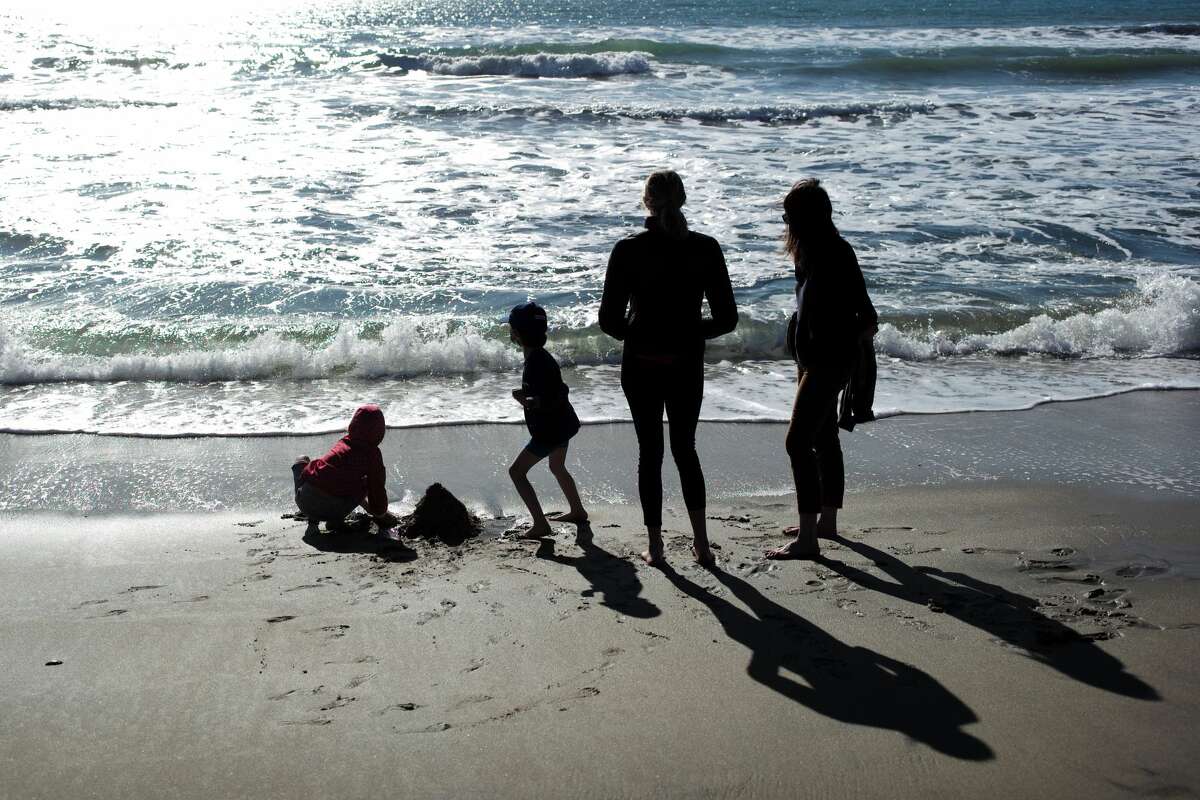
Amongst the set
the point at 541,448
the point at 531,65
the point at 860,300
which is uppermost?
the point at 531,65

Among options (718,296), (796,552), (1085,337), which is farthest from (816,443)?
(1085,337)

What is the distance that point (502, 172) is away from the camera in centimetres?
1499

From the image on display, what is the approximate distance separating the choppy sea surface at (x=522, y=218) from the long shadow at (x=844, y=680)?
122 inches

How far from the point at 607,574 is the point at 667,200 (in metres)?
1.51

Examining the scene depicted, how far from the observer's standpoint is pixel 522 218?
40.9ft

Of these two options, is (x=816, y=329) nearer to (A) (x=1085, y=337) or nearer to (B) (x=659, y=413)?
(B) (x=659, y=413)

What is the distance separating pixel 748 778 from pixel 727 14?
39.0 metres

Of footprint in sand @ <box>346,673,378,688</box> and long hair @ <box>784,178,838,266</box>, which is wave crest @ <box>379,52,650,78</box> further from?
footprint in sand @ <box>346,673,378,688</box>

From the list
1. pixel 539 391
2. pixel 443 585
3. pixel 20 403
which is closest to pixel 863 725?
pixel 443 585

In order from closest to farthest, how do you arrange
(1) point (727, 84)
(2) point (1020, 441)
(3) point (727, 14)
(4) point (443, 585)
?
(4) point (443, 585) < (2) point (1020, 441) < (1) point (727, 84) < (3) point (727, 14)

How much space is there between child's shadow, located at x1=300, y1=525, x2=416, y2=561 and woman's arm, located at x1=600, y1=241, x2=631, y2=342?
129cm

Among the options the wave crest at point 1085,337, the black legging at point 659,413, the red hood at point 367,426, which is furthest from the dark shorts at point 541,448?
the wave crest at point 1085,337

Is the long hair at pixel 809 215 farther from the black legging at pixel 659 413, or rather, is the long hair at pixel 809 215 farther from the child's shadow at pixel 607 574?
the child's shadow at pixel 607 574

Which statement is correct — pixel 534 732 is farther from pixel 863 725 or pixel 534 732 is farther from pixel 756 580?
→ pixel 756 580
